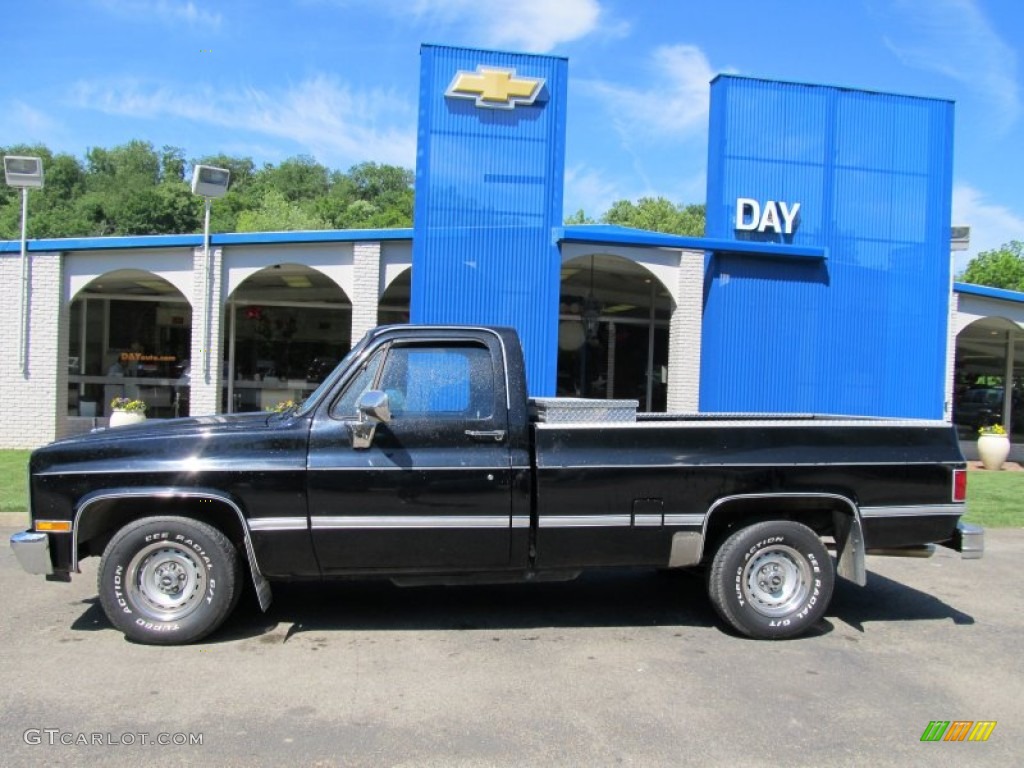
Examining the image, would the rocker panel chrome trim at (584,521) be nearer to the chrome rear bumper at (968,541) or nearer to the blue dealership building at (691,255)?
the chrome rear bumper at (968,541)

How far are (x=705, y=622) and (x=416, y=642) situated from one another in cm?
202

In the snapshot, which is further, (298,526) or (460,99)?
(460,99)

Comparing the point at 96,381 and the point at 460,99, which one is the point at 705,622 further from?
the point at 96,381

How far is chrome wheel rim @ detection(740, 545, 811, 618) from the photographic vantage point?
5301 mm

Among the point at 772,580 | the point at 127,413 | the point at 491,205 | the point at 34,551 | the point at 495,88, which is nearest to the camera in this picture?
the point at 34,551

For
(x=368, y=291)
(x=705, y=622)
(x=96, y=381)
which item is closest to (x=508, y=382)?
(x=705, y=622)

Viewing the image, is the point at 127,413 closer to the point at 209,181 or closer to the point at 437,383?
the point at 209,181

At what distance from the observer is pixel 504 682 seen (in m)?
4.43

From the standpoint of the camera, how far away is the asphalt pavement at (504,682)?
11.9 ft

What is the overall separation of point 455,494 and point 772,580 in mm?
2177

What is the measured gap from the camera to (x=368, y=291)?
1375cm

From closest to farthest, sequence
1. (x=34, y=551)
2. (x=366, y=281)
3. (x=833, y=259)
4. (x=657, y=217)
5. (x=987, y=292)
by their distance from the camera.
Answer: (x=34, y=551), (x=833, y=259), (x=366, y=281), (x=987, y=292), (x=657, y=217)

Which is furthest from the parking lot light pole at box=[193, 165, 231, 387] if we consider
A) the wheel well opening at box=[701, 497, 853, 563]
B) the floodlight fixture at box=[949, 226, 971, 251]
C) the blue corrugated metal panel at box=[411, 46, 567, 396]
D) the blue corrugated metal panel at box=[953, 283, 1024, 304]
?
the blue corrugated metal panel at box=[953, 283, 1024, 304]

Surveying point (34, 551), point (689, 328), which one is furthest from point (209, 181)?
point (34, 551)
